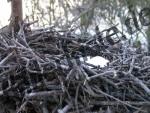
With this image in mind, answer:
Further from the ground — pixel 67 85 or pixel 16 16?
pixel 16 16

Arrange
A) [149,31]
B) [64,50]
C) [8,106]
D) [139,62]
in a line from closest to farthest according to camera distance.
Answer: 1. [8,106]
2. [139,62]
3. [64,50]
4. [149,31]

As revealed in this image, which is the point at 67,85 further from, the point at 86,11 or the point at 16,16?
the point at 86,11

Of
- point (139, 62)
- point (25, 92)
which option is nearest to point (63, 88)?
point (25, 92)

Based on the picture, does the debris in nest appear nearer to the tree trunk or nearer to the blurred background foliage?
the tree trunk

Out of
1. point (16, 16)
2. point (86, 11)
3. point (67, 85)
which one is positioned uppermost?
point (86, 11)

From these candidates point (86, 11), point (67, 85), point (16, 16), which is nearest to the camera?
point (67, 85)

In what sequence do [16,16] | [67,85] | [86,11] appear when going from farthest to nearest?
1. [86,11]
2. [16,16]
3. [67,85]

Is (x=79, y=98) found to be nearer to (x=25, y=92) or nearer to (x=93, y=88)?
(x=93, y=88)

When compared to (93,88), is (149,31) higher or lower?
higher

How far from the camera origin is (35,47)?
3.10 meters

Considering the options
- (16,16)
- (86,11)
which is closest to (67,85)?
(16,16)

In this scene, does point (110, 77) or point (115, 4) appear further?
point (115, 4)

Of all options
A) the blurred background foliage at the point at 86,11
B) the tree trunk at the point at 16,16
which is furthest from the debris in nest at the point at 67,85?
the blurred background foliage at the point at 86,11

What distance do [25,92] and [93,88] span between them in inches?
15.8
